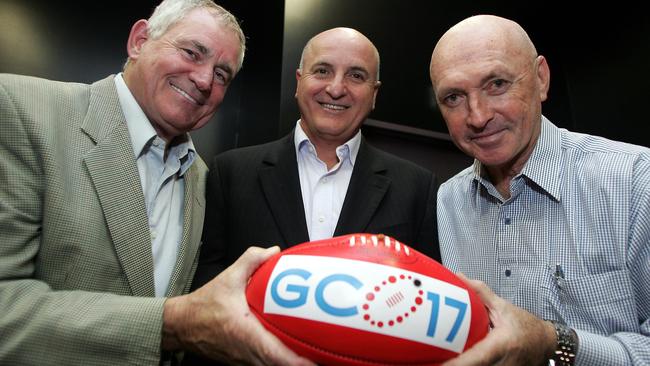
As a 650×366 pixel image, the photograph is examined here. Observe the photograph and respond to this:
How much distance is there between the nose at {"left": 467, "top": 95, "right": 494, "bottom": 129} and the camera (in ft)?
4.88

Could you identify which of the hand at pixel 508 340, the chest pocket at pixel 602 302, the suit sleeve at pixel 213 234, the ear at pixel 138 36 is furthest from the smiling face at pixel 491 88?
the ear at pixel 138 36

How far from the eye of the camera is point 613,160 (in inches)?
57.0

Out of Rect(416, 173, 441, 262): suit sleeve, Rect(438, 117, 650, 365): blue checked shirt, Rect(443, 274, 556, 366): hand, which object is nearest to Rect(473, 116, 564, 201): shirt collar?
Rect(438, 117, 650, 365): blue checked shirt

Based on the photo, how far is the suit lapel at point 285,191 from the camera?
1658 millimetres

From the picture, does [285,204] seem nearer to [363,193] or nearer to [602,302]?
[363,193]

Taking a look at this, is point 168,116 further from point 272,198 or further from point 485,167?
point 485,167

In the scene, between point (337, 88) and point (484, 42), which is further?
point (337, 88)

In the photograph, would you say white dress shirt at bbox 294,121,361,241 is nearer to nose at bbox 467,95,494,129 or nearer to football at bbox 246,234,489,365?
nose at bbox 467,95,494,129

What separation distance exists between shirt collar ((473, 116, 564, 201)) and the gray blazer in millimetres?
1281

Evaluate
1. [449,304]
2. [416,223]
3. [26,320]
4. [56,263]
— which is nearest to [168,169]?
[56,263]

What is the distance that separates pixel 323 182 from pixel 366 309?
40.3 inches

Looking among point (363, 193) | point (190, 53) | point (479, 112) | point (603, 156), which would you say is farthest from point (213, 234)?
point (603, 156)

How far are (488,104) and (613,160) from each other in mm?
A: 453

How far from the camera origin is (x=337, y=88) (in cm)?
195
